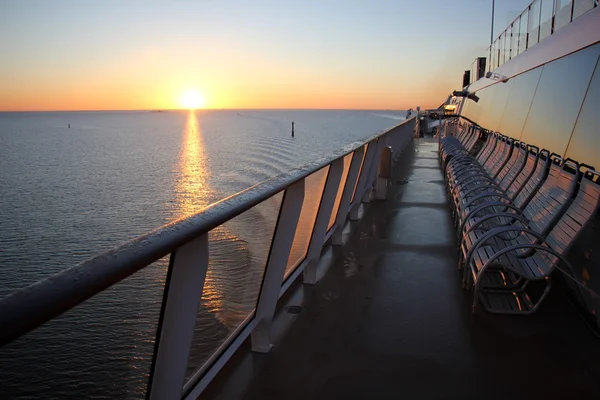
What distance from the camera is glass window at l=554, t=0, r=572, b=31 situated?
7.04 meters

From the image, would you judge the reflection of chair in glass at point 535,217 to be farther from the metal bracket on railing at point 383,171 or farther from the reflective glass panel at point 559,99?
the metal bracket on railing at point 383,171

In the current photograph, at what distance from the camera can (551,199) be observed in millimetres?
3607

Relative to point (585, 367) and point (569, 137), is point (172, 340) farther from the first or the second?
point (569, 137)

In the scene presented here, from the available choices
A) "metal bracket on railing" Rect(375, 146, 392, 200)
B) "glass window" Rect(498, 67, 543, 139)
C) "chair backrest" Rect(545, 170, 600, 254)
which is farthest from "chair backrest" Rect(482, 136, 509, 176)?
"chair backrest" Rect(545, 170, 600, 254)

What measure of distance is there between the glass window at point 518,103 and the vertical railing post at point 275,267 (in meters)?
6.53

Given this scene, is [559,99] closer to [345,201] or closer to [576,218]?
[345,201]

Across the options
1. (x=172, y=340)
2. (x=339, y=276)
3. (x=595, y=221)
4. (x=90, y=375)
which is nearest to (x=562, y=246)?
(x=595, y=221)

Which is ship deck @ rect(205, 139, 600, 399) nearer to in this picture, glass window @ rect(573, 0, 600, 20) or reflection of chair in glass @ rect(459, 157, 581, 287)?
reflection of chair in glass @ rect(459, 157, 581, 287)

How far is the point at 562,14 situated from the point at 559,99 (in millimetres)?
2377

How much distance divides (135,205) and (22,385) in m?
11.9

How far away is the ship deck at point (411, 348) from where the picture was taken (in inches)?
86.7

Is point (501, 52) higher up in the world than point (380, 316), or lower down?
higher up

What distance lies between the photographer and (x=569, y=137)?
515 cm

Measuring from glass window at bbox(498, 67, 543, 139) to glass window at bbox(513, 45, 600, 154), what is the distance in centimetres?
47
